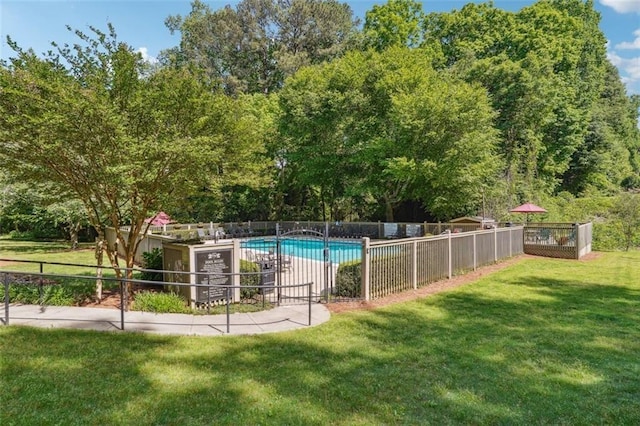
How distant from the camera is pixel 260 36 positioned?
44812 millimetres

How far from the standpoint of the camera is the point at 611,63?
50719 millimetres

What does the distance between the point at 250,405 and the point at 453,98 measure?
21698 millimetres

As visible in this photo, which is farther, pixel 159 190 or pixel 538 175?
pixel 538 175

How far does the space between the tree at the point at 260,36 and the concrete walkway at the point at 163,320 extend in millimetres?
38109

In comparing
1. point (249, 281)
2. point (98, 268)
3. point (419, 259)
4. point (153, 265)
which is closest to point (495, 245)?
point (419, 259)

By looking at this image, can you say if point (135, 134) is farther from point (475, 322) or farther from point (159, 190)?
point (475, 322)

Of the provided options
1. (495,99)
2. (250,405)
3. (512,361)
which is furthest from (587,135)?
(250,405)

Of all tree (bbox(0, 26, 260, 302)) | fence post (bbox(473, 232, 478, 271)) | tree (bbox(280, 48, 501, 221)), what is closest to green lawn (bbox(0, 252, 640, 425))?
tree (bbox(0, 26, 260, 302))

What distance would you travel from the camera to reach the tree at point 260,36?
43.0 meters

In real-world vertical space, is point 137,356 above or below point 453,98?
below

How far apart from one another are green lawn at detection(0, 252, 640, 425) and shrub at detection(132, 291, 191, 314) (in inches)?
63.4

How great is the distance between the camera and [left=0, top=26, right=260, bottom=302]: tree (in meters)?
6.93

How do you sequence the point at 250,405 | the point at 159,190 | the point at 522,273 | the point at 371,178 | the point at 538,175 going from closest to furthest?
the point at 250,405
the point at 159,190
the point at 522,273
the point at 371,178
the point at 538,175

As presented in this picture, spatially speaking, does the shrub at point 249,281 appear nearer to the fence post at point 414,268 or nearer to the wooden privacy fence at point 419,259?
the wooden privacy fence at point 419,259
